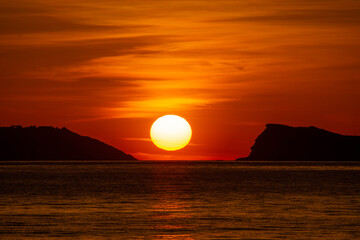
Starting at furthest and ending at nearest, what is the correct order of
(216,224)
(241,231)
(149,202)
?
(149,202), (216,224), (241,231)

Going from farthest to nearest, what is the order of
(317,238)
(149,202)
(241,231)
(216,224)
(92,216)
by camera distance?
1. (149,202)
2. (92,216)
3. (216,224)
4. (241,231)
5. (317,238)

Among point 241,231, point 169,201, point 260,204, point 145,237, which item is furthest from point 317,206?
point 145,237

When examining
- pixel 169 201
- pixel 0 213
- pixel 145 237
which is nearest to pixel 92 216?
pixel 0 213

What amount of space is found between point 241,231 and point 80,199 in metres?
36.7

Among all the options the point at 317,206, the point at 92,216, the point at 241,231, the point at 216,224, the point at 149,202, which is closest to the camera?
the point at 241,231

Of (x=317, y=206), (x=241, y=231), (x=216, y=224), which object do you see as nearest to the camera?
(x=241, y=231)

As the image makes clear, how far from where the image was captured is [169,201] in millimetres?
83500

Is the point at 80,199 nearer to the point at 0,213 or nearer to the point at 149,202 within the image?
the point at 149,202

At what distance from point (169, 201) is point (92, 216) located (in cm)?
2193

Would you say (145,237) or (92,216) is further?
(92,216)

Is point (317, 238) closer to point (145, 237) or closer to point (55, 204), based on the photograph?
point (145, 237)

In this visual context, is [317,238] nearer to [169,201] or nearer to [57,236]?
[57,236]

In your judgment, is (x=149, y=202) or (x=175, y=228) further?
(x=149, y=202)

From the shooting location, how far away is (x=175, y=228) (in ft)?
179
